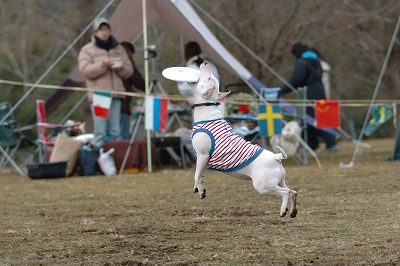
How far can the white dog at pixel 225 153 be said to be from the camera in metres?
6.40

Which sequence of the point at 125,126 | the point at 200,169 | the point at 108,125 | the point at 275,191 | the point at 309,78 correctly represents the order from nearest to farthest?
1. the point at 275,191
2. the point at 200,169
3. the point at 108,125
4. the point at 125,126
5. the point at 309,78

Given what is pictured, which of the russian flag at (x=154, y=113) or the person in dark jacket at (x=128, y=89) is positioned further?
the person in dark jacket at (x=128, y=89)

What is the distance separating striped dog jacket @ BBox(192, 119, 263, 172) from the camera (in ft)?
21.1

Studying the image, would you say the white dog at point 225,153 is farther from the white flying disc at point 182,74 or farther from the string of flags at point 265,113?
the string of flags at point 265,113

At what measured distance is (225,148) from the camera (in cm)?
650

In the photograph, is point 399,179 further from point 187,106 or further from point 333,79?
point 333,79

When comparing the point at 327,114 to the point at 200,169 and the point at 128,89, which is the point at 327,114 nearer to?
the point at 128,89

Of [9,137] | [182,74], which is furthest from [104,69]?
[182,74]

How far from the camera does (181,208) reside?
8.19 m

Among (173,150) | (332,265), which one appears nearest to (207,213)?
(332,265)

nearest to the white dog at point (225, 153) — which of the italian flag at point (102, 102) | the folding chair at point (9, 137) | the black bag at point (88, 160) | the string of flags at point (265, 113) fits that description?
the string of flags at point (265, 113)

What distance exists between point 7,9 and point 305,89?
1382cm

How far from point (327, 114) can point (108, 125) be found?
123 inches

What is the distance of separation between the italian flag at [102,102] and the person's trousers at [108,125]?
296 mm
